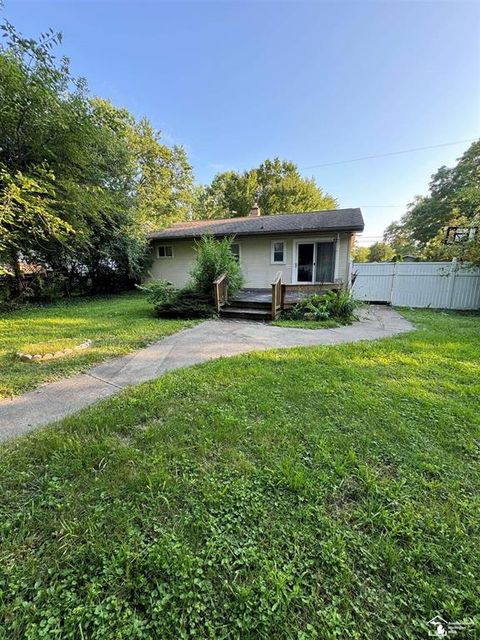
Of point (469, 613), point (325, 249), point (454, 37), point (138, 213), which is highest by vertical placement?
point (454, 37)

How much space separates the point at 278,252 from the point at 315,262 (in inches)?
60.1

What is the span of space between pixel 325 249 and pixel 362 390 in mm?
8177

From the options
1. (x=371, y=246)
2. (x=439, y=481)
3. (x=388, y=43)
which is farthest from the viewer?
(x=371, y=246)

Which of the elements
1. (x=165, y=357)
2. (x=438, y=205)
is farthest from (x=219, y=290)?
(x=438, y=205)

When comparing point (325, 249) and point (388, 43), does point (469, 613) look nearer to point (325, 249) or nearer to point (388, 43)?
point (325, 249)

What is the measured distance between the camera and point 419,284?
376 inches

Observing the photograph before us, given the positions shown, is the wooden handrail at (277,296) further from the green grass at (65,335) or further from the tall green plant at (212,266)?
the green grass at (65,335)

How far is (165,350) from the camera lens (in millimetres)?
4531

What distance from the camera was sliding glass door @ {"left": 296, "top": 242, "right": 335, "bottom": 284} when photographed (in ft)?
33.2

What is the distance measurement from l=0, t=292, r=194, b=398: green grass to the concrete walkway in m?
0.28

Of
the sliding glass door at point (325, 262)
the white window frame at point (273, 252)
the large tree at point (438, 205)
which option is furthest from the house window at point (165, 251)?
the large tree at point (438, 205)

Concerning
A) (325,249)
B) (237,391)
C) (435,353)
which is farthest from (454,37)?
(237,391)

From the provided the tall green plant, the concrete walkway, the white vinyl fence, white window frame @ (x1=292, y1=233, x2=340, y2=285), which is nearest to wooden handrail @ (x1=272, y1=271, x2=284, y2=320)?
the concrete walkway

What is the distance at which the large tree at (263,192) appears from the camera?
1040 inches
